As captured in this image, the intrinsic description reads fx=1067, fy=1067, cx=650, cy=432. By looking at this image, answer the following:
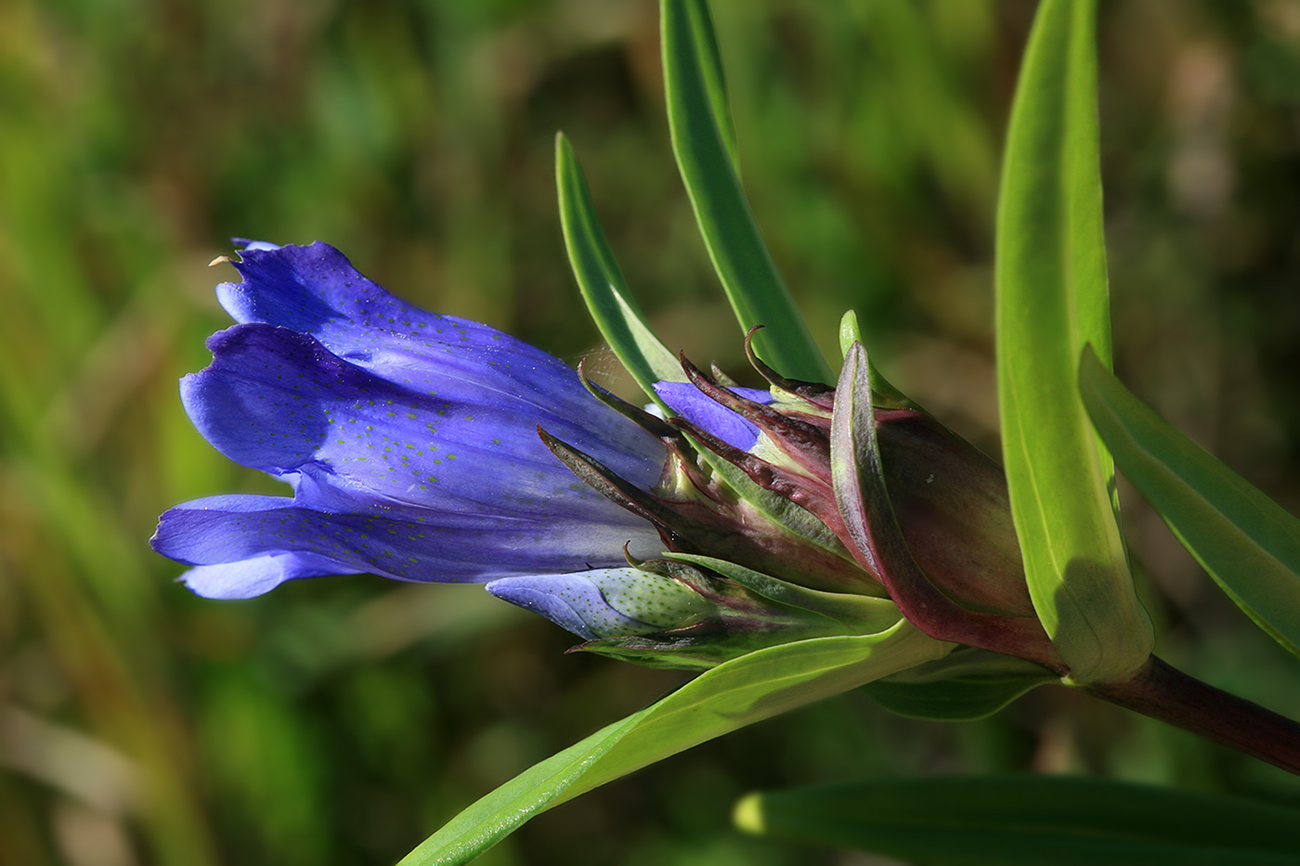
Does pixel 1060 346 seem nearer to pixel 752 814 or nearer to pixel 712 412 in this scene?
pixel 712 412

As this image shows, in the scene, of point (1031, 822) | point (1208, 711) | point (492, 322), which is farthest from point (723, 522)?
point (492, 322)

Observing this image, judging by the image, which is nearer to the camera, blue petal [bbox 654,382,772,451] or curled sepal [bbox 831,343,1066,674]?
curled sepal [bbox 831,343,1066,674]

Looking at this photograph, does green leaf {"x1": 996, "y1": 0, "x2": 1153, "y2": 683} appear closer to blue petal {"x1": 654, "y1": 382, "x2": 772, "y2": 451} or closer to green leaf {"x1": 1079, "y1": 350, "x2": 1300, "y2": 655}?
green leaf {"x1": 1079, "y1": 350, "x2": 1300, "y2": 655}

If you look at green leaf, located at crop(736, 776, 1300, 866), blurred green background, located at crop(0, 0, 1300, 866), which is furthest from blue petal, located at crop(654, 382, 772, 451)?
blurred green background, located at crop(0, 0, 1300, 866)

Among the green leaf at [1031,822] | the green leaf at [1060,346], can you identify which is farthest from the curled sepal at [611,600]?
the green leaf at [1031,822]

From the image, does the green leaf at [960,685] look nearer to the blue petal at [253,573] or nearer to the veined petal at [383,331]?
the veined petal at [383,331]

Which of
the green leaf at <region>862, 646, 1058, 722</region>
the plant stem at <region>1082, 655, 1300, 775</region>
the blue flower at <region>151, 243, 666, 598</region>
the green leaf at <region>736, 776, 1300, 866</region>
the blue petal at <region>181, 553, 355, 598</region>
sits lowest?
the green leaf at <region>736, 776, 1300, 866</region>
